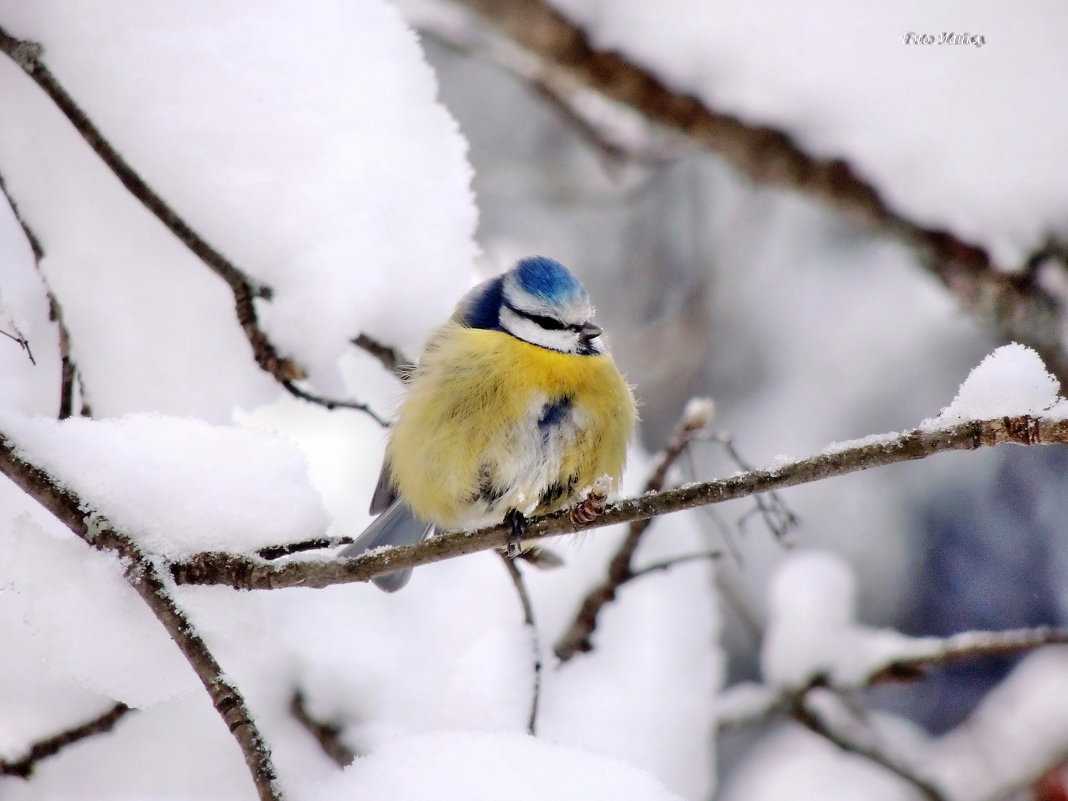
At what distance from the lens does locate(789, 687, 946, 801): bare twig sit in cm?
238

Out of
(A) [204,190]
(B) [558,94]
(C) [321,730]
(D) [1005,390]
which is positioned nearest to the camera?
(D) [1005,390]

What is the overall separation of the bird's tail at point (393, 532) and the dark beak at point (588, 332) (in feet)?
1.77

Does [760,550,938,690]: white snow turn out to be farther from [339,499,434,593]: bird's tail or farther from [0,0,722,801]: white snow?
[339,499,434,593]: bird's tail

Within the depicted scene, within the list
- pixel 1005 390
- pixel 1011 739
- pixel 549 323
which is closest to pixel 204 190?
pixel 549 323

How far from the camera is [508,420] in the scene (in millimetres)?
1842

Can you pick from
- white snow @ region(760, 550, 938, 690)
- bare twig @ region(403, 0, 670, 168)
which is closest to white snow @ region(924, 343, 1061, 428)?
white snow @ region(760, 550, 938, 690)

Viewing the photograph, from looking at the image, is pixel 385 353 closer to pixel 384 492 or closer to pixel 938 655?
pixel 384 492

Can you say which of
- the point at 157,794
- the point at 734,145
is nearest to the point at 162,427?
the point at 157,794

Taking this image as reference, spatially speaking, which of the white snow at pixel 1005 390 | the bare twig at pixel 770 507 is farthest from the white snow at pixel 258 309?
the white snow at pixel 1005 390

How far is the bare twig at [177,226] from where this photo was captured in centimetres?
149

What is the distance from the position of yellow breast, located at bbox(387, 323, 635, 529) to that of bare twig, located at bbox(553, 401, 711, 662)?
141 mm

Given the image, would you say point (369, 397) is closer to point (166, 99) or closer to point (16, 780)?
point (166, 99)

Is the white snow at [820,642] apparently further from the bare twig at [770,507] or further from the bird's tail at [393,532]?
the bird's tail at [393,532]

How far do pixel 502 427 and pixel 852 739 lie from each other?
4.74ft
